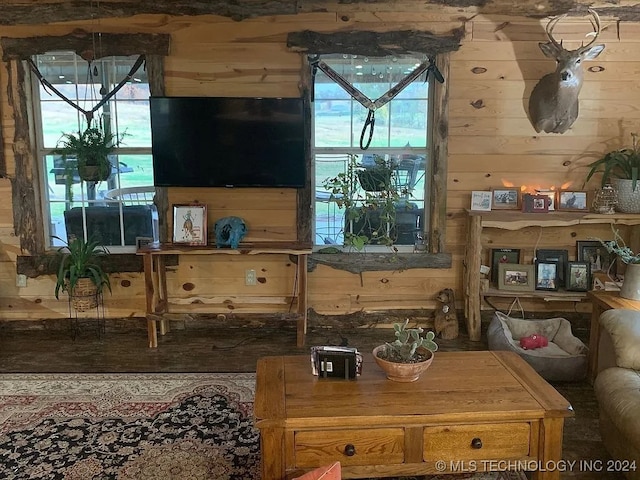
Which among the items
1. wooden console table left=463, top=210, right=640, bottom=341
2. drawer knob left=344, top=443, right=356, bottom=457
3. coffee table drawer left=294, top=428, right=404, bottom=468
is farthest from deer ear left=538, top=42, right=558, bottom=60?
drawer knob left=344, top=443, right=356, bottom=457

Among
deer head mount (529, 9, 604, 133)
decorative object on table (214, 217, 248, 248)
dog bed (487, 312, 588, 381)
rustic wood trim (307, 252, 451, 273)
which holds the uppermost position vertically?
deer head mount (529, 9, 604, 133)

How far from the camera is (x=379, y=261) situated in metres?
4.27

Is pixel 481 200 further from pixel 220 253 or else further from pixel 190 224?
pixel 190 224

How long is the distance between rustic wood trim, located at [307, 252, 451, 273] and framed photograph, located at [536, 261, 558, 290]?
63cm

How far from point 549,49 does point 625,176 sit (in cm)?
101

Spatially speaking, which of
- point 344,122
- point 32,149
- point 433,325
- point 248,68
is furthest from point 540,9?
point 32,149

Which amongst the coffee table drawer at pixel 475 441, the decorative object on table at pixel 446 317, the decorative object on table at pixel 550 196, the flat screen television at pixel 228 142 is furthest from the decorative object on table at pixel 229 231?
the coffee table drawer at pixel 475 441

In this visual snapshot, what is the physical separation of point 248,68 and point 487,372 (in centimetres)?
268

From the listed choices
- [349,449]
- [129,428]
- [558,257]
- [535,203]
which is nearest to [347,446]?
[349,449]

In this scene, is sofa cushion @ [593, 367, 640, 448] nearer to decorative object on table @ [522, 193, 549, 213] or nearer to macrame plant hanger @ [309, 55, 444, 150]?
decorative object on table @ [522, 193, 549, 213]

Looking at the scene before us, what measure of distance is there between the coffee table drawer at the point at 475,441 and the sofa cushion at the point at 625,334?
730 millimetres

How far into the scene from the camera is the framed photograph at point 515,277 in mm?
4117

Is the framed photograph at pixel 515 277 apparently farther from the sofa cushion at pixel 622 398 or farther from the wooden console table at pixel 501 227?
the sofa cushion at pixel 622 398

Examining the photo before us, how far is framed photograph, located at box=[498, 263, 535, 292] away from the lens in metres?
4.12
